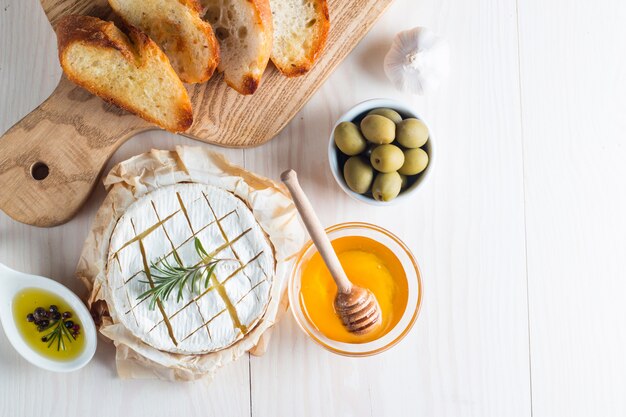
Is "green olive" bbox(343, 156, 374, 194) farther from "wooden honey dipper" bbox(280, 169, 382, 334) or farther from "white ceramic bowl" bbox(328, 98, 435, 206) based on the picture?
"wooden honey dipper" bbox(280, 169, 382, 334)

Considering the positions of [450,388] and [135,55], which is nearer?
[135,55]

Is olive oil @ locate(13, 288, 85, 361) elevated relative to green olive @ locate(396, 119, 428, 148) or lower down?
lower down

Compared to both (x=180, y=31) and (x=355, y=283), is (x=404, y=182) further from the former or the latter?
(x=180, y=31)

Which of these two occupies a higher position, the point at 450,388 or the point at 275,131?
the point at 275,131

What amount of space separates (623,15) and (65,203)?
1333 millimetres

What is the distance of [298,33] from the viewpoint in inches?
51.8

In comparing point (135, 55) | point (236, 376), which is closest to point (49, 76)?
point (135, 55)

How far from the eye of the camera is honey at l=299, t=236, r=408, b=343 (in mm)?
1342

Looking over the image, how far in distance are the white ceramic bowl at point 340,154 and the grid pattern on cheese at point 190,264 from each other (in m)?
0.21

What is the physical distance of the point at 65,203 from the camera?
1362mm

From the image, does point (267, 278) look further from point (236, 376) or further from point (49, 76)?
point (49, 76)

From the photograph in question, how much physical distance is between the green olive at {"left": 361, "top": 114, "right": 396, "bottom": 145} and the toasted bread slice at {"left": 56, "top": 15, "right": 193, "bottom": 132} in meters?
0.37

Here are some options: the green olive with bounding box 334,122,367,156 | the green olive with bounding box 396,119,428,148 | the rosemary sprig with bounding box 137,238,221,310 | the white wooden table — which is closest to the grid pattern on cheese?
the rosemary sprig with bounding box 137,238,221,310

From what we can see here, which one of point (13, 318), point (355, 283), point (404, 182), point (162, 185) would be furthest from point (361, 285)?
point (13, 318)
